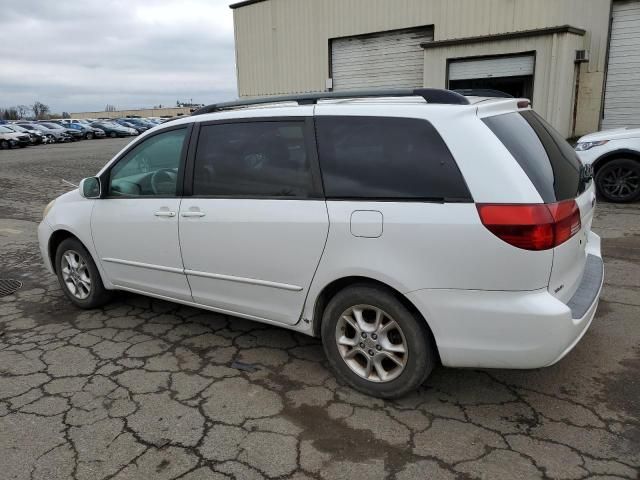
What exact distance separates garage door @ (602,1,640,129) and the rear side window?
45.1ft

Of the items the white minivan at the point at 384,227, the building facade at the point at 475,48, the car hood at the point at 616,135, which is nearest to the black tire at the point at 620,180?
the car hood at the point at 616,135

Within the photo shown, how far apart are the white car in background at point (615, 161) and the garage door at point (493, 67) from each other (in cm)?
641

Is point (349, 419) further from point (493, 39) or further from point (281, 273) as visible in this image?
point (493, 39)

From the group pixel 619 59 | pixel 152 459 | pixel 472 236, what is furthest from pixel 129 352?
pixel 619 59

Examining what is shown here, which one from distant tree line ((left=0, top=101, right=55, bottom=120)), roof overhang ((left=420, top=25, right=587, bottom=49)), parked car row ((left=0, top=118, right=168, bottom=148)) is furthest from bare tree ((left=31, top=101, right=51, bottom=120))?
roof overhang ((left=420, top=25, right=587, bottom=49))

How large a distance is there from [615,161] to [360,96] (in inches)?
256

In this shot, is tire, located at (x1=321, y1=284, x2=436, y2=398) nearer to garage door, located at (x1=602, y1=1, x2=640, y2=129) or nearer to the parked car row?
garage door, located at (x1=602, y1=1, x2=640, y2=129)

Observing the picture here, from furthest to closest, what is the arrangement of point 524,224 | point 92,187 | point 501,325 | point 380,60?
point 380,60
point 92,187
point 501,325
point 524,224

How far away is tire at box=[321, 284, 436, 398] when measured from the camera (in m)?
2.82

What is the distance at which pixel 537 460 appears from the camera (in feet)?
8.13

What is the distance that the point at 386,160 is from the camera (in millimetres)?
2844

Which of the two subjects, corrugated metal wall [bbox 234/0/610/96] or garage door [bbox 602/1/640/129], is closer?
garage door [bbox 602/1/640/129]

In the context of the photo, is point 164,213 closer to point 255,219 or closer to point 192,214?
point 192,214

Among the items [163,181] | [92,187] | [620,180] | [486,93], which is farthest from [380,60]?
[163,181]
